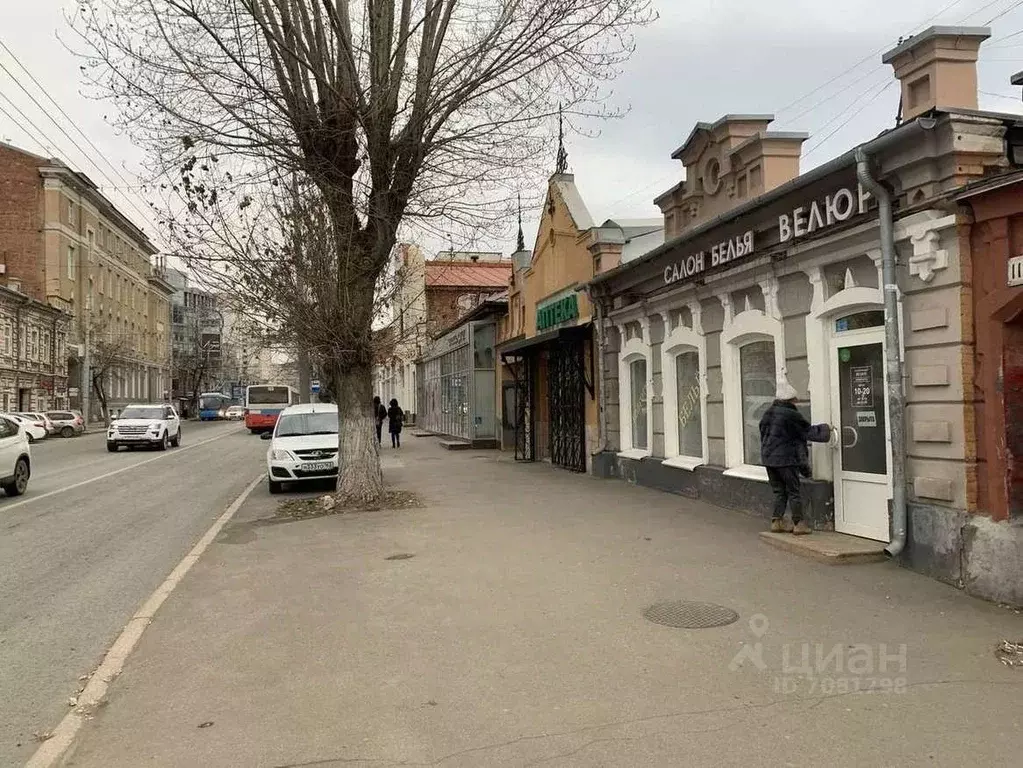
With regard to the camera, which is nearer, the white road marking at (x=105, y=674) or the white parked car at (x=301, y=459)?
the white road marking at (x=105, y=674)

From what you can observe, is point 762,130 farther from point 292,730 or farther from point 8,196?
point 8,196

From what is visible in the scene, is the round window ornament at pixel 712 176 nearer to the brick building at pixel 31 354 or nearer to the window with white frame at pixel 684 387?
the window with white frame at pixel 684 387

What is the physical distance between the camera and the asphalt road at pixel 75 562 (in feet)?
15.9

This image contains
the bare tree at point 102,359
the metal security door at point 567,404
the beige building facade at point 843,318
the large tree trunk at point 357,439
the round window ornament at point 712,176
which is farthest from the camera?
the bare tree at point 102,359

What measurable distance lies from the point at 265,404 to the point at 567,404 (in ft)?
112

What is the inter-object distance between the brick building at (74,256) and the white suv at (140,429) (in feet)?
80.8

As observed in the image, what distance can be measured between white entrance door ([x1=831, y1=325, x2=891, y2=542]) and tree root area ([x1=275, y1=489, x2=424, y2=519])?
6.49m

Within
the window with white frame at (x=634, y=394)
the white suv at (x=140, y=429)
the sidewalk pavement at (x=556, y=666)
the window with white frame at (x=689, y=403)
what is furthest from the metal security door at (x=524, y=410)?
the white suv at (x=140, y=429)

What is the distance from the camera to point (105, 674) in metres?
4.94

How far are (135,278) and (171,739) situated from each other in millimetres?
79222

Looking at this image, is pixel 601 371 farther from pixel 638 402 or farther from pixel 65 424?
pixel 65 424

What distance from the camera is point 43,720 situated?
429cm

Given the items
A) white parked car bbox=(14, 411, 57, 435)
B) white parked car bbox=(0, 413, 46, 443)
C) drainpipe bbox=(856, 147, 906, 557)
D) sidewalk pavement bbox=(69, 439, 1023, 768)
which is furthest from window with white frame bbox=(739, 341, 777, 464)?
white parked car bbox=(14, 411, 57, 435)
